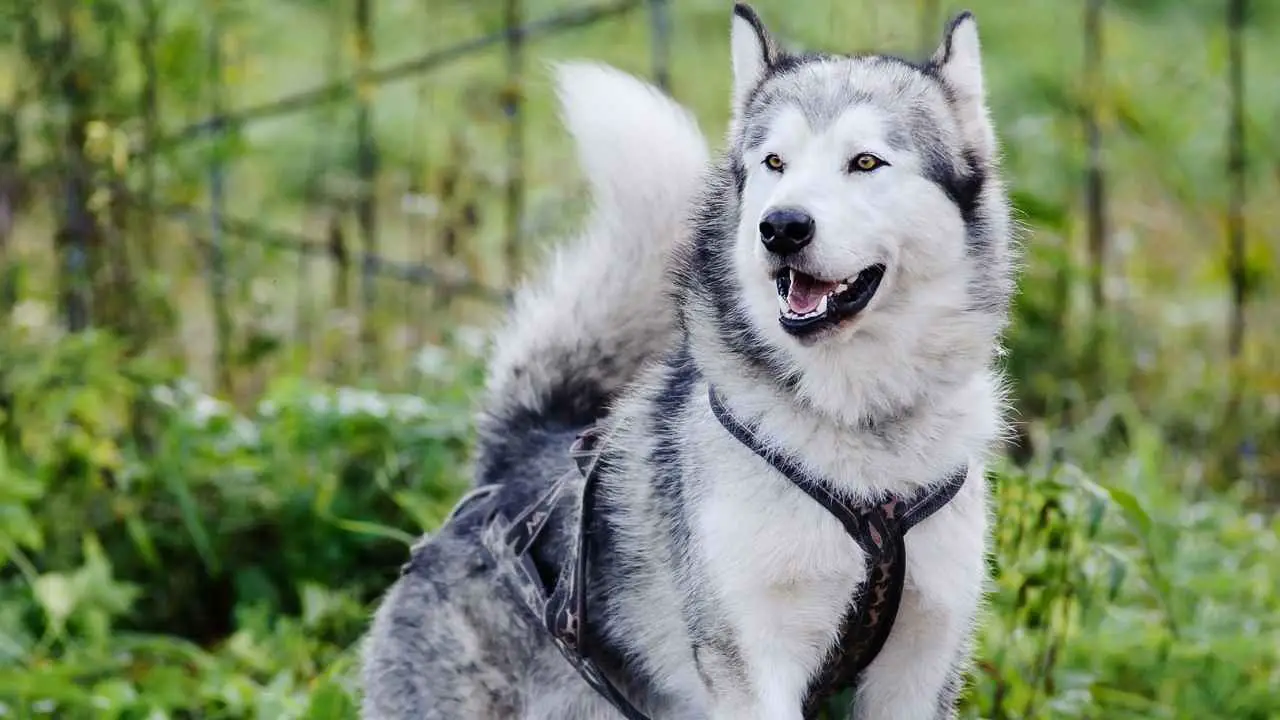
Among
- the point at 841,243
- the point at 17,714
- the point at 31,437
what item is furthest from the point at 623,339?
the point at 31,437

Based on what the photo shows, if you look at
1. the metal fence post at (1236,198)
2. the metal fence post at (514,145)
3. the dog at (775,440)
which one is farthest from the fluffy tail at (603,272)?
the metal fence post at (1236,198)

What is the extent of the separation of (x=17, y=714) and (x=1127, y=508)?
2.63 meters

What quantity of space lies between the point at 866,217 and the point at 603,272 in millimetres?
846

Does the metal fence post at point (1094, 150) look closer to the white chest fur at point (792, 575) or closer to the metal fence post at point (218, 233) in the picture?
the metal fence post at point (218, 233)

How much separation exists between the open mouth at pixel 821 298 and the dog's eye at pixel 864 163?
6.6 inches

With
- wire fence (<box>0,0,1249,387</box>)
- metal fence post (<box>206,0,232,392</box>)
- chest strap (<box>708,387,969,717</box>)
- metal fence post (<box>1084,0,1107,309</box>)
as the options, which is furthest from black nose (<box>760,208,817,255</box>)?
metal fence post (<box>1084,0,1107,309</box>)

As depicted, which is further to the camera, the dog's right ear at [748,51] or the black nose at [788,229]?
the dog's right ear at [748,51]

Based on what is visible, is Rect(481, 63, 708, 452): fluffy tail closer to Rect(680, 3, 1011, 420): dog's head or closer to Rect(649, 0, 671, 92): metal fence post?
Rect(680, 3, 1011, 420): dog's head

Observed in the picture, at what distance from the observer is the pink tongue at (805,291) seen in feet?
8.05

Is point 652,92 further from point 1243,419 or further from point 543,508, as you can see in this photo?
point 1243,419

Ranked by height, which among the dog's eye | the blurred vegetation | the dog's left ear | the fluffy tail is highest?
the dog's left ear

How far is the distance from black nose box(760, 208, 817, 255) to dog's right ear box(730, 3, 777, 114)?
494 mm

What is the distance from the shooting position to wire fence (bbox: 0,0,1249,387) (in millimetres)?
4883

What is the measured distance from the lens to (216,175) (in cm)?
538
